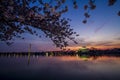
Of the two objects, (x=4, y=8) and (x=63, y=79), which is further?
(x=63, y=79)

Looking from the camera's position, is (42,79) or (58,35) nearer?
(58,35)

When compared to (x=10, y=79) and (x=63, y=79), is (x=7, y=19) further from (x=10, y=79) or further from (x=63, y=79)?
(x=63, y=79)

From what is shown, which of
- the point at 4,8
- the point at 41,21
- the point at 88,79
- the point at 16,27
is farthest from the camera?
the point at 88,79

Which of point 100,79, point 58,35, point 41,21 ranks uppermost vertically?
point 41,21

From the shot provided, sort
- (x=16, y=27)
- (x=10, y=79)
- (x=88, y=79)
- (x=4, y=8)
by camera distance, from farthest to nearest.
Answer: (x=88, y=79) → (x=10, y=79) → (x=16, y=27) → (x=4, y=8)

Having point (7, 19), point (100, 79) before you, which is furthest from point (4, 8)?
point (100, 79)

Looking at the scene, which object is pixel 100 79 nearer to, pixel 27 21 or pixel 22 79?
pixel 22 79

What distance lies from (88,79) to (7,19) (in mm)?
19736

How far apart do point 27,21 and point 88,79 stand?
19060 mm

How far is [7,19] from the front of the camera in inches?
394

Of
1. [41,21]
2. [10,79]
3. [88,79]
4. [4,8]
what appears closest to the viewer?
[4,8]

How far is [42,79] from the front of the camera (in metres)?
26.7

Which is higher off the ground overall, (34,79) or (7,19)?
(7,19)

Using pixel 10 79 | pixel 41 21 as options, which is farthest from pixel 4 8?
pixel 10 79
